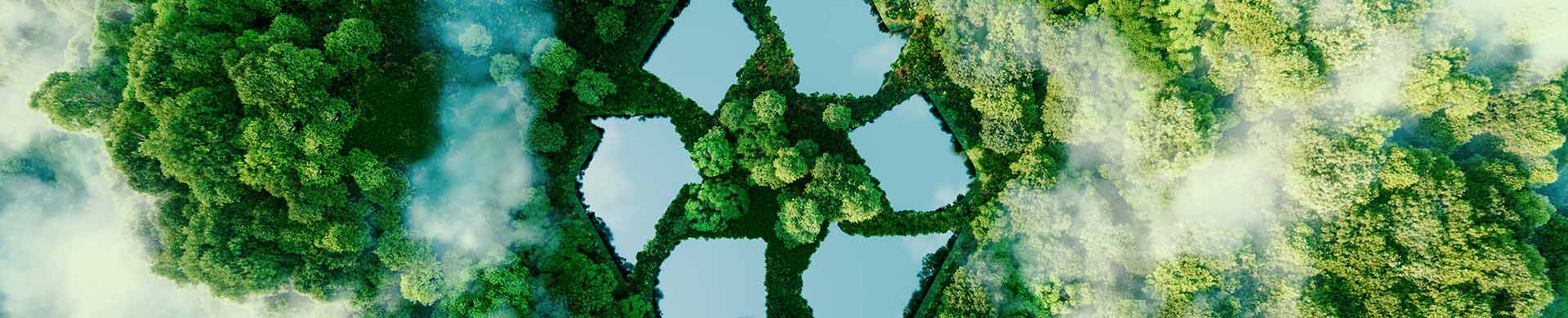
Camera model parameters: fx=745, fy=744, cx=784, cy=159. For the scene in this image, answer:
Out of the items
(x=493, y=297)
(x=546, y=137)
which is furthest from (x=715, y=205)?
(x=493, y=297)

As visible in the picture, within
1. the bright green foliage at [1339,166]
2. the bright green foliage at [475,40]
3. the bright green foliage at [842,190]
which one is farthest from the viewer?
the bright green foliage at [842,190]

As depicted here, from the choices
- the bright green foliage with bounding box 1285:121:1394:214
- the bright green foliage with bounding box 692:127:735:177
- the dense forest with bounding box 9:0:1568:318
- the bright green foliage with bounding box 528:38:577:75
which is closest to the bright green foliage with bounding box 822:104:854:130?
the dense forest with bounding box 9:0:1568:318

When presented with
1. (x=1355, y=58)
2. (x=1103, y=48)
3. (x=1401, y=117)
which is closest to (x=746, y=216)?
(x=1103, y=48)

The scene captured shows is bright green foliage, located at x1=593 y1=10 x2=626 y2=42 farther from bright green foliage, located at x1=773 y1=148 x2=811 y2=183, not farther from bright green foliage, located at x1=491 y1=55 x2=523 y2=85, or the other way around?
bright green foliage, located at x1=773 y1=148 x2=811 y2=183

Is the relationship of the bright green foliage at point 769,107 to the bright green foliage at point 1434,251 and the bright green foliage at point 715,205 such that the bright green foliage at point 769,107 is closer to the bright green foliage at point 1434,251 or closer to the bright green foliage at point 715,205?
the bright green foliage at point 715,205

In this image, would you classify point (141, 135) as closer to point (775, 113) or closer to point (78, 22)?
point (78, 22)

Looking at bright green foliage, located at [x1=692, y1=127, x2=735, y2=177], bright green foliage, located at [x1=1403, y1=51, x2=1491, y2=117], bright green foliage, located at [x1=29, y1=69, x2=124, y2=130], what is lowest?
bright green foliage, located at [x1=29, y1=69, x2=124, y2=130]

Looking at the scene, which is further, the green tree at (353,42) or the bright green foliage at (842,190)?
the bright green foliage at (842,190)

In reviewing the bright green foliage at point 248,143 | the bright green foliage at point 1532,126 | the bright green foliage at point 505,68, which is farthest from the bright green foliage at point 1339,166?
the bright green foliage at point 248,143
